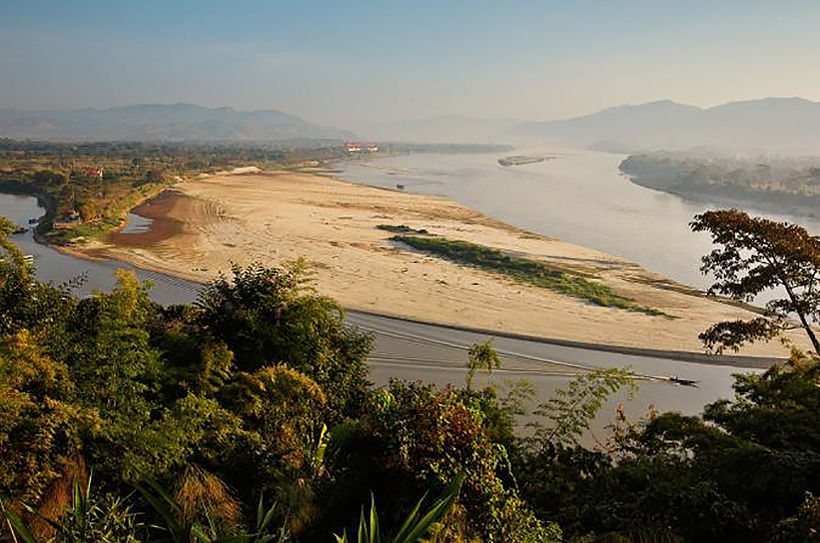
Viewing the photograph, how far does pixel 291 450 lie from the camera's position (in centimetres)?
566

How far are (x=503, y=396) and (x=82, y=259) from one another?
2599 centimetres

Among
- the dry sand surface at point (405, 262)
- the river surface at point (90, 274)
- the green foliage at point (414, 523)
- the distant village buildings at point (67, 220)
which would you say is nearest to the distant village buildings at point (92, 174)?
the dry sand surface at point (405, 262)

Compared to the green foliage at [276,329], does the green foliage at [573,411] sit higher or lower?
lower

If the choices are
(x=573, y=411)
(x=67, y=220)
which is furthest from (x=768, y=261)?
(x=67, y=220)

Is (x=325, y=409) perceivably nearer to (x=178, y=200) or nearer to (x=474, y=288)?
(x=474, y=288)

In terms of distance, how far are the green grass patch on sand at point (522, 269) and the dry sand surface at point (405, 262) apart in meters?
0.79

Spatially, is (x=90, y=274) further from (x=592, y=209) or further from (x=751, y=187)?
(x=751, y=187)

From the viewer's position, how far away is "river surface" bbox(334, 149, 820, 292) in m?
38.0

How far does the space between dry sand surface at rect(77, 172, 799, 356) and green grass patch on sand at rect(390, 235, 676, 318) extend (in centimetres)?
79

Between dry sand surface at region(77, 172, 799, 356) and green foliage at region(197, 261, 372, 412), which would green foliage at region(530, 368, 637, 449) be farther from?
dry sand surface at region(77, 172, 799, 356)

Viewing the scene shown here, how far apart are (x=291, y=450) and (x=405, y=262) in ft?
80.7

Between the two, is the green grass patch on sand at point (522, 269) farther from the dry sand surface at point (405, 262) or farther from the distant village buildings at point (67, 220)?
the distant village buildings at point (67, 220)

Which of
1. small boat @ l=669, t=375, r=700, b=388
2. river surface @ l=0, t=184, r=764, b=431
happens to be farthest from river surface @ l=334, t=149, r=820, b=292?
small boat @ l=669, t=375, r=700, b=388

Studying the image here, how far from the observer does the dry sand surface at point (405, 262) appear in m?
22.3
